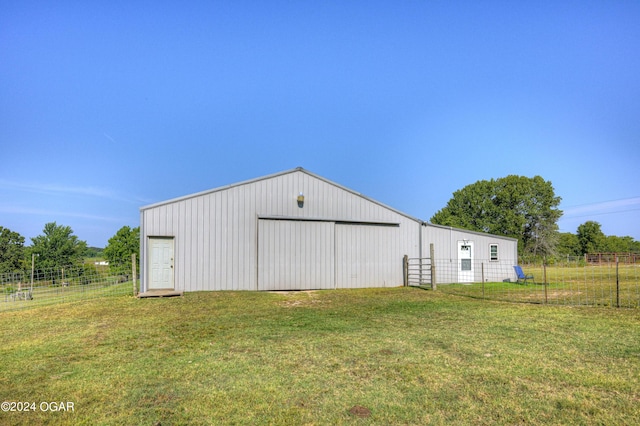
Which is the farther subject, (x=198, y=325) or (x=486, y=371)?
(x=198, y=325)

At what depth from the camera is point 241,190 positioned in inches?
519

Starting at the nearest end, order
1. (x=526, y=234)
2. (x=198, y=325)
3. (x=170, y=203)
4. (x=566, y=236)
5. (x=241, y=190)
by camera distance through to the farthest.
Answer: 1. (x=198, y=325)
2. (x=170, y=203)
3. (x=241, y=190)
4. (x=526, y=234)
5. (x=566, y=236)

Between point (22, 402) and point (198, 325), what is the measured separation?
3.56 m

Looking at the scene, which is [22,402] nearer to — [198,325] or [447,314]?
[198,325]

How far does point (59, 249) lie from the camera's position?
38.5 metres

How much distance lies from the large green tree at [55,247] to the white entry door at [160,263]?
1260 inches

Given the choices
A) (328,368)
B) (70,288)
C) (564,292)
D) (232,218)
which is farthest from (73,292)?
(564,292)

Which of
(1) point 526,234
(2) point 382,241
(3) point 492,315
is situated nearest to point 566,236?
(1) point 526,234

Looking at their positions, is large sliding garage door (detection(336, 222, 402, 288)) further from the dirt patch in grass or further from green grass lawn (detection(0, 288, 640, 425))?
the dirt patch in grass

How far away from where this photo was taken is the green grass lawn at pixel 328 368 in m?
3.09

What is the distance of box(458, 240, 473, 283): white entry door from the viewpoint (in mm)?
16391

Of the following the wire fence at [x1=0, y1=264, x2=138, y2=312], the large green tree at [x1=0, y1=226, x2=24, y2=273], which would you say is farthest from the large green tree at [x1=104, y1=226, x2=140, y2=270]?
the wire fence at [x1=0, y1=264, x2=138, y2=312]

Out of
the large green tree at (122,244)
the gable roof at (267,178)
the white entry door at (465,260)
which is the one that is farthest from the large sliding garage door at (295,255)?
the large green tree at (122,244)

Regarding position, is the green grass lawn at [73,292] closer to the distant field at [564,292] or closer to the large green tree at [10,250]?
the distant field at [564,292]
